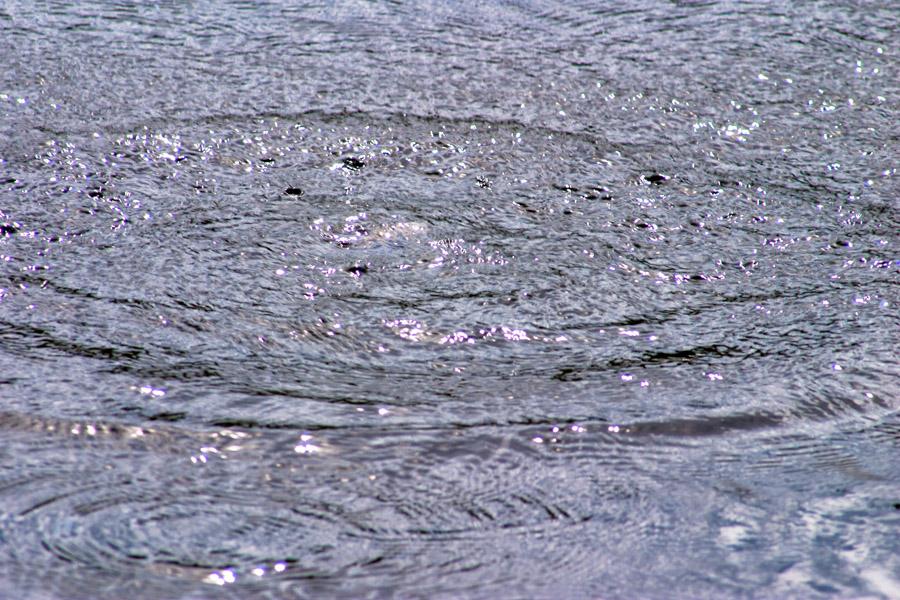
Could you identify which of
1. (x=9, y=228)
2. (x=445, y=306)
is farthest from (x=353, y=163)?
(x=9, y=228)

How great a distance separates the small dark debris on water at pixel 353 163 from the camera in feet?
10.4

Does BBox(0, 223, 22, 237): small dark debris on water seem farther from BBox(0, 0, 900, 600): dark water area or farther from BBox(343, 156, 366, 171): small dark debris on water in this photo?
BBox(343, 156, 366, 171): small dark debris on water

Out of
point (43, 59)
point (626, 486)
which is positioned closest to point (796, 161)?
point (626, 486)

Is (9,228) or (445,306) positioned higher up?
(9,228)

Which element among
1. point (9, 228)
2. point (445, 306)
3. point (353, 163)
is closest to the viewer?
point (445, 306)

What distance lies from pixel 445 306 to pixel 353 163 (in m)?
0.75

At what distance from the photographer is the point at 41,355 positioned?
7.73ft

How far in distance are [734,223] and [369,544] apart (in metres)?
1.44

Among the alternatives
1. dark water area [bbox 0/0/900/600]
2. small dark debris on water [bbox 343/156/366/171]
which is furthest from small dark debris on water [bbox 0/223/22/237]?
small dark debris on water [bbox 343/156/366/171]

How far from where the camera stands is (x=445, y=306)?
101 inches

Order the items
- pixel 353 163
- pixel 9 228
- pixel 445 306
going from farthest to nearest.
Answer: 1. pixel 353 163
2. pixel 9 228
3. pixel 445 306

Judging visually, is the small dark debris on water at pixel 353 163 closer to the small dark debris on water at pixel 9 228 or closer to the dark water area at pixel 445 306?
the dark water area at pixel 445 306

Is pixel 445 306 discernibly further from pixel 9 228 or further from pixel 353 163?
pixel 9 228

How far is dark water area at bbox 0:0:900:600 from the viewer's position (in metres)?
1.88
